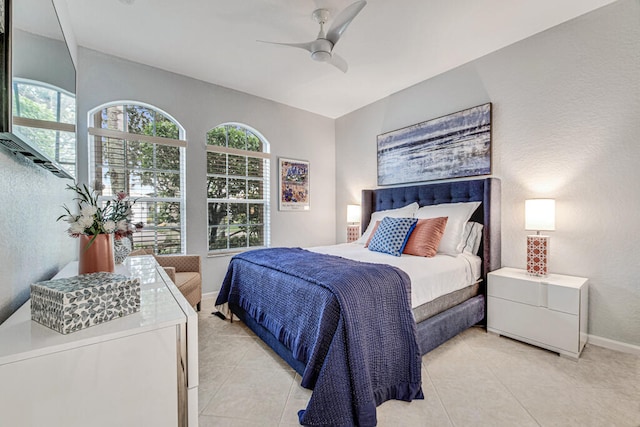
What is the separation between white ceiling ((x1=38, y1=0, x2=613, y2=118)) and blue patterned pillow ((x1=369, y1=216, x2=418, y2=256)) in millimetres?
1774

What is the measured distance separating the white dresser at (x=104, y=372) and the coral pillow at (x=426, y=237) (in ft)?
6.86

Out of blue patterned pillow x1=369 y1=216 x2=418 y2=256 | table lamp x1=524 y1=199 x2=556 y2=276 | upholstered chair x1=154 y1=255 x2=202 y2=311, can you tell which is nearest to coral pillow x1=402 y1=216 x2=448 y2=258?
blue patterned pillow x1=369 y1=216 x2=418 y2=256

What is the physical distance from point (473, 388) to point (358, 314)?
97cm

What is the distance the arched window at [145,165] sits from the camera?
296cm

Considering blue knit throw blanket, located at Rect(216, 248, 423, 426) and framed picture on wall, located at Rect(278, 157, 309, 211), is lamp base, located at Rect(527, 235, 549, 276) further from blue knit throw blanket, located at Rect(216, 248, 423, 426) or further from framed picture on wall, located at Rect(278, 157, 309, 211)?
framed picture on wall, located at Rect(278, 157, 309, 211)

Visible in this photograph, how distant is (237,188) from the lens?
153 inches

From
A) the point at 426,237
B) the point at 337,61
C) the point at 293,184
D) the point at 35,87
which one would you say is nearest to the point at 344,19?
the point at 337,61

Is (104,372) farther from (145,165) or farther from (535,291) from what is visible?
(145,165)

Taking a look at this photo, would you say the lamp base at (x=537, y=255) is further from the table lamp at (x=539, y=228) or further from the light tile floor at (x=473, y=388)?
the light tile floor at (x=473, y=388)

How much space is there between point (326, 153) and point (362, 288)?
351cm

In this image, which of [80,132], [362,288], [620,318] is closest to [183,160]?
[80,132]

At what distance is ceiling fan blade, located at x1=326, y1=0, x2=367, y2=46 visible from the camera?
5.93 feet

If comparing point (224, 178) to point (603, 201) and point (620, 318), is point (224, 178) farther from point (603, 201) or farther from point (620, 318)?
point (620, 318)

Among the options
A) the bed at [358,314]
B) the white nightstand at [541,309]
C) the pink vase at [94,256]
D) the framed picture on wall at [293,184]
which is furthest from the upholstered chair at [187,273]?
the white nightstand at [541,309]
